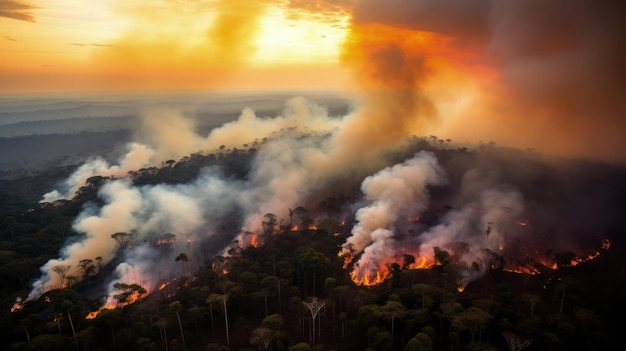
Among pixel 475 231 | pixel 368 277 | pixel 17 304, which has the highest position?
pixel 368 277

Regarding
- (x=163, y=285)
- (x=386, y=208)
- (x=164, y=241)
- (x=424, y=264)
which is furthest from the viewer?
(x=164, y=241)

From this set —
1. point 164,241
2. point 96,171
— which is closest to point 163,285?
point 164,241

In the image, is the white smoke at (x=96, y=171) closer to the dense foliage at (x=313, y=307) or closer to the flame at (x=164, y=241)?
the dense foliage at (x=313, y=307)

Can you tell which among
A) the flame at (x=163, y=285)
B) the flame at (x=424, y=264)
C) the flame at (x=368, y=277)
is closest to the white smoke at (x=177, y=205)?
the flame at (x=163, y=285)

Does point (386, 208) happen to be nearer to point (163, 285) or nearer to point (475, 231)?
point (475, 231)

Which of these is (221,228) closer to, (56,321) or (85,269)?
(85,269)

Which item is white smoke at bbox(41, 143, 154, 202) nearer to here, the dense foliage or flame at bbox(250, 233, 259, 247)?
the dense foliage

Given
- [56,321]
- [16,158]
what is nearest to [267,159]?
[56,321]

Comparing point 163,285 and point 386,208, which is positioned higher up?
point 386,208
